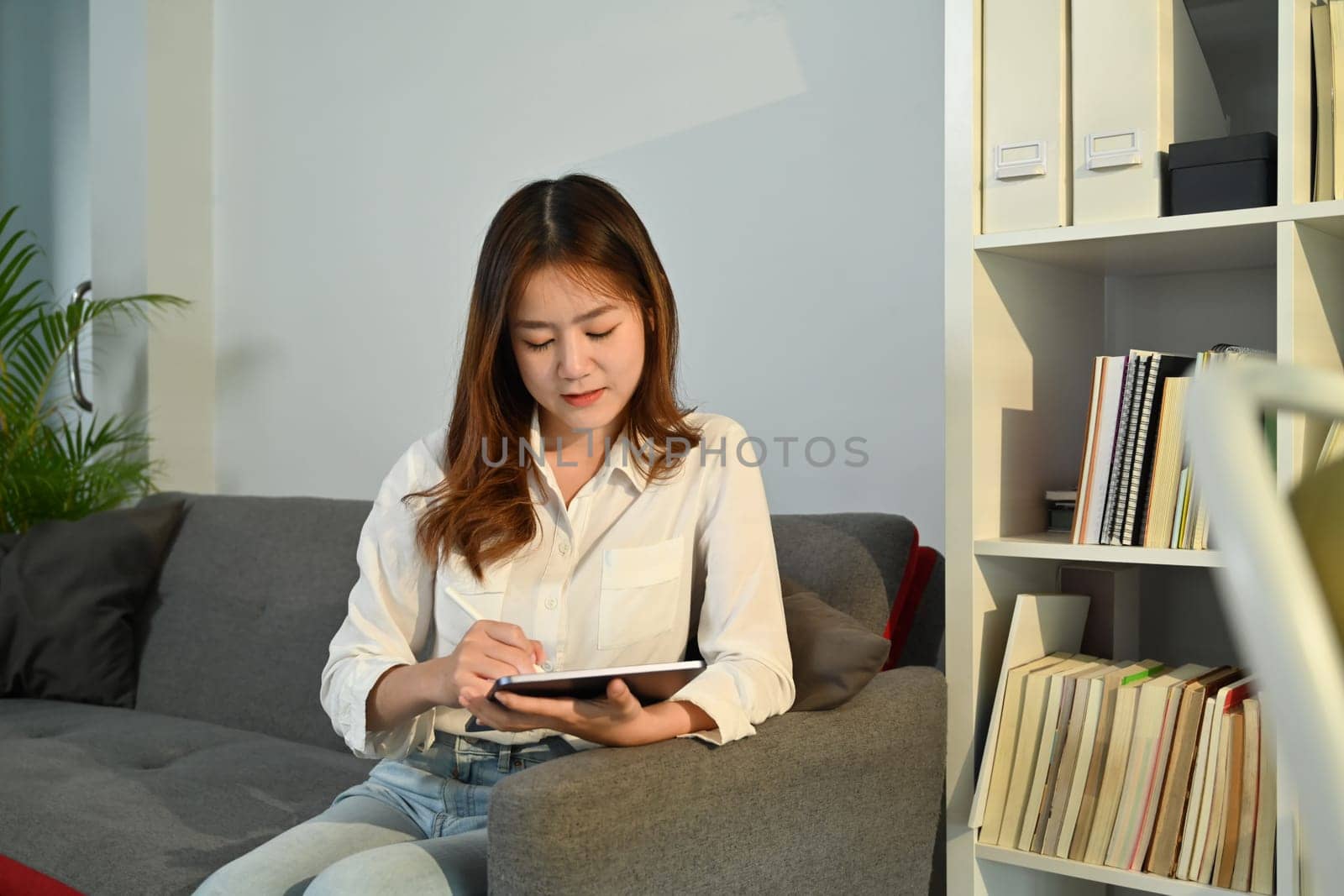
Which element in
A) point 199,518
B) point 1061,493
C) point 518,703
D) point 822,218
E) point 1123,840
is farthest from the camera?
point 199,518

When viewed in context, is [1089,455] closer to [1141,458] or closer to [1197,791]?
[1141,458]

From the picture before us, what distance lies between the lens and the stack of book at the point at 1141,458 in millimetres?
1402

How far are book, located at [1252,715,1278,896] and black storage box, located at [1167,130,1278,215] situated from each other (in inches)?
23.0

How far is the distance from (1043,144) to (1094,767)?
2.52 ft

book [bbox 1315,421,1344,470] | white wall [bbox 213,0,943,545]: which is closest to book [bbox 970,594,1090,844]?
book [bbox 1315,421,1344,470]

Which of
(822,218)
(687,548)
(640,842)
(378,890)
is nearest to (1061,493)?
(687,548)

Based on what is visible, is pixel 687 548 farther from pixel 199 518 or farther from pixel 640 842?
pixel 199 518

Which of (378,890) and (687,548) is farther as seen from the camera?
(687,548)

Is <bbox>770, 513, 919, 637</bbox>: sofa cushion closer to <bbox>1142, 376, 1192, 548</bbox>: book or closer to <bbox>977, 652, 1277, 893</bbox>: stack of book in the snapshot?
<bbox>977, 652, 1277, 893</bbox>: stack of book

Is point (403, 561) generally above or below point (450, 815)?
above

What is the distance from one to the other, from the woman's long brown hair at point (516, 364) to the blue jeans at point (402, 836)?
0.23 metres

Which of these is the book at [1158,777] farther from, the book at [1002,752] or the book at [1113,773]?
the book at [1002,752]

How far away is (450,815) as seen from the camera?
4.49 feet

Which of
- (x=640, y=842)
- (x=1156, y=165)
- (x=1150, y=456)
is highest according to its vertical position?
(x=1156, y=165)
